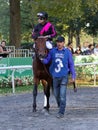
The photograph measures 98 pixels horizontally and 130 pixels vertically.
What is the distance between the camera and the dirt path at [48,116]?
9742 mm

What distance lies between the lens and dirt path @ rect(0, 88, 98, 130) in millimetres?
9742

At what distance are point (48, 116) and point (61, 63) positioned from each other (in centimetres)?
132

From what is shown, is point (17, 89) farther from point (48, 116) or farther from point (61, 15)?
point (61, 15)

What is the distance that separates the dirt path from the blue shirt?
102 cm

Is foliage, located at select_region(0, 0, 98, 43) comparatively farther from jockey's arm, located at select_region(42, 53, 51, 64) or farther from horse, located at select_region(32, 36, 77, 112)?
jockey's arm, located at select_region(42, 53, 51, 64)

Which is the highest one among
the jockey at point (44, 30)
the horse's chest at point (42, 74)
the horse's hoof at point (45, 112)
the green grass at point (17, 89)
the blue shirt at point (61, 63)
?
the jockey at point (44, 30)

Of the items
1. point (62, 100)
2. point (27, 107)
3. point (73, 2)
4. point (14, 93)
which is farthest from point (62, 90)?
point (73, 2)

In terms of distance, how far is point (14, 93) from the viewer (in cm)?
1834

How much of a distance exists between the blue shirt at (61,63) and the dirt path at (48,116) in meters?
1.02

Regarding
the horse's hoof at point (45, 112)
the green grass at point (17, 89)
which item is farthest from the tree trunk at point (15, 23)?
the horse's hoof at point (45, 112)

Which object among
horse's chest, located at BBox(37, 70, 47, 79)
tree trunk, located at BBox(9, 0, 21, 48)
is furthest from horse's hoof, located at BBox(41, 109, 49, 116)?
tree trunk, located at BBox(9, 0, 21, 48)

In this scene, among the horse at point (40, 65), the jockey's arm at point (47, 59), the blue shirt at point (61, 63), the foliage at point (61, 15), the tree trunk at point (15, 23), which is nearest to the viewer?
the blue shirt at point (61, 63)

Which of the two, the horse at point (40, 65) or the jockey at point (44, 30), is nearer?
the horse at point (40, 65)

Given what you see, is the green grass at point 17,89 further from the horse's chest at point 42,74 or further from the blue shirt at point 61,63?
the blue shirt at point 61,63
